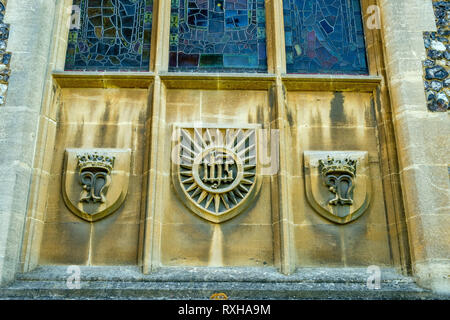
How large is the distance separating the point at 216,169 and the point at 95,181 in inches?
48.3

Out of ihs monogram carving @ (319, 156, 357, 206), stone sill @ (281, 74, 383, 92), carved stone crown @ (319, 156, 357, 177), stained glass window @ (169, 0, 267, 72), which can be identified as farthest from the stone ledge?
stained glass window @ (169, 0, 267, 72)

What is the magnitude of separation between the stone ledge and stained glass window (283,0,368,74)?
2.40m

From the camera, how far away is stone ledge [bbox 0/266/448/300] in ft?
16.8

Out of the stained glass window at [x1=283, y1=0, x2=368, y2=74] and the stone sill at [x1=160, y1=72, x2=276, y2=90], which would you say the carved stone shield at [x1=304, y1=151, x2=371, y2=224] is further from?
the stained glass window at [x1=283, y1=0, x2=368, y2=74]

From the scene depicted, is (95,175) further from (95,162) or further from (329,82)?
(329,82)

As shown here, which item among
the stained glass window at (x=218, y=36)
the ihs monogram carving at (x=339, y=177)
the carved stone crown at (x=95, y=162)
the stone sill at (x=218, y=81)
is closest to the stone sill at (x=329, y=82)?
the stone sill at (x=218, y=81)

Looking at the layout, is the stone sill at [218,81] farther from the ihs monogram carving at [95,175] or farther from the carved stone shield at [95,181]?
the ihs monogram carving at [95,175]

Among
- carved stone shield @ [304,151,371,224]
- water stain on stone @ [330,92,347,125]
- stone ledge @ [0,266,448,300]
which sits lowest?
stone ledge @ [0,266,448,300]

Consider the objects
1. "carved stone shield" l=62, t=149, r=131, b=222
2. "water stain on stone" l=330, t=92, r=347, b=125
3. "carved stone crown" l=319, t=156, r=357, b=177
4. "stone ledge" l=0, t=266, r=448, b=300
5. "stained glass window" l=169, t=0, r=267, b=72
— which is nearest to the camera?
"stone ledge" l=0, t=266, r=448, b=300
